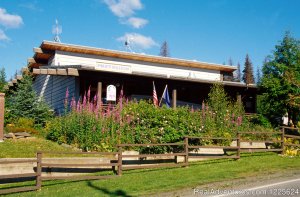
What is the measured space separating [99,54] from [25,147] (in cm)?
1445

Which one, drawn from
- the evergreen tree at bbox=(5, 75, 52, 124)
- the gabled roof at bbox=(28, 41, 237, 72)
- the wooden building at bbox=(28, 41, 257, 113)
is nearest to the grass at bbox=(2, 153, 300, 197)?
the wooden building at bbox=(28, 41, 257, 113)

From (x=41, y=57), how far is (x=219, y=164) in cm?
1822

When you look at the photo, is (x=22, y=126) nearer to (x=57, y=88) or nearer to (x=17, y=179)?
(x=57, y=88)

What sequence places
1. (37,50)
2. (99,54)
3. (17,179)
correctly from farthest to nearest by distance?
(99,54) → (37,50) → (17,179)

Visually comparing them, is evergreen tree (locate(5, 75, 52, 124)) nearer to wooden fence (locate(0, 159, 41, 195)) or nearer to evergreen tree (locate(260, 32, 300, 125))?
wooden fence (locate(0, 159, 41, 195))

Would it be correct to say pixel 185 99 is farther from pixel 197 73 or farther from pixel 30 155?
pixel 30 155

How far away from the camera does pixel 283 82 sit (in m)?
24.0

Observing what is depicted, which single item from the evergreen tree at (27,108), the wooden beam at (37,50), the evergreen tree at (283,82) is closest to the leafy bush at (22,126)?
the evergreen tree at (27,108)

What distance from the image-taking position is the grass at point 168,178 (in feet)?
34.1

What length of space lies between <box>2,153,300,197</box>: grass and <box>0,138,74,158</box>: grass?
6.28 ft

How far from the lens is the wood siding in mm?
24469

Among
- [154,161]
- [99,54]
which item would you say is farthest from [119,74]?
[154,161]

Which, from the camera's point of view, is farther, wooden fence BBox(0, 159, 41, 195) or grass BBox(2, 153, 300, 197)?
grass BBox(2, 153, 300, 197)

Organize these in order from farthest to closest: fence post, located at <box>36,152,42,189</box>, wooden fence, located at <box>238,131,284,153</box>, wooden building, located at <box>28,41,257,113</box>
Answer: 1. wooden building, located at <box>28,41,257,113</box>
2. wooden fence, located at <box>238,131,284,153</box>
3. fence post, located at <box>36,152,42,189</box>
